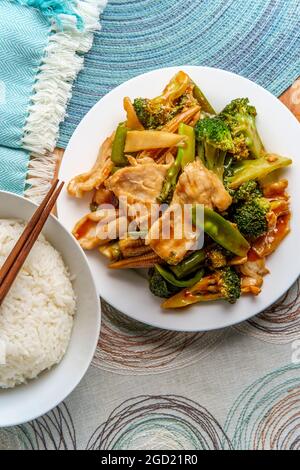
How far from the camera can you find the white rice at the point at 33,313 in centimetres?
214

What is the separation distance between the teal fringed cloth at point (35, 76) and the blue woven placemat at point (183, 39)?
7 centimetres

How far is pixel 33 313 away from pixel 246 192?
0.87 meters

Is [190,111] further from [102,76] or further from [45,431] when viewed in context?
[45,431]

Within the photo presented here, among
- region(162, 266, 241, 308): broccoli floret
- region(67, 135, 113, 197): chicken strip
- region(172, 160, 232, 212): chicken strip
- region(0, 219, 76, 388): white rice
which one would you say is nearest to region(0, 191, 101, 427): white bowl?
→ region(0, 219, 76, 388): white rice

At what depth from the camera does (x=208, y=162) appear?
224 centimetres

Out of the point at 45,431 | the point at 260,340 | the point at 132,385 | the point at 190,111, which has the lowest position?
the point at 45,431

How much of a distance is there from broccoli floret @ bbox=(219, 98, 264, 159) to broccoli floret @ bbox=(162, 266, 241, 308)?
0.44 metres

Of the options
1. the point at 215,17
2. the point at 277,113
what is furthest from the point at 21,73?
the point at 277,113

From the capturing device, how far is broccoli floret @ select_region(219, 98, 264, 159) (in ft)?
7.38

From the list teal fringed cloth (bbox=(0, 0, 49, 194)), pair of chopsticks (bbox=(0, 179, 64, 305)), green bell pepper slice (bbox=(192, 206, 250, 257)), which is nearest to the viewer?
pair of chopsticks (bbox=(0, 179, 64, 305))

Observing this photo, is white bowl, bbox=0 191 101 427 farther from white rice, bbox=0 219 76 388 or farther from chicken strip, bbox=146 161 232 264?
chicken strip, bbox=146 161 232 264

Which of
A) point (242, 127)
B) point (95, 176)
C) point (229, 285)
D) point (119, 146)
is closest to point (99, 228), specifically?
point (95, 176)

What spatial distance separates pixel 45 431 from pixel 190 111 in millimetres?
1380

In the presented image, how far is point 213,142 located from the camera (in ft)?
7.19
